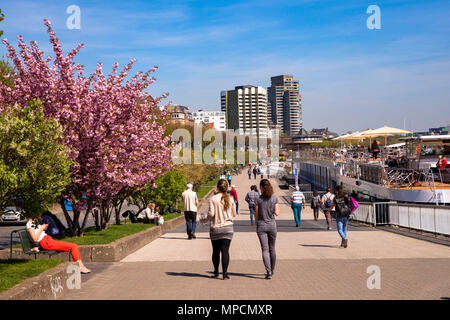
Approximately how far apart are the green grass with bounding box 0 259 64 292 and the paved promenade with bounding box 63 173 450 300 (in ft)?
2.35

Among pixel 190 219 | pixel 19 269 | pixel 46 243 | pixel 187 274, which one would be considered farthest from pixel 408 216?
pixel 19 269

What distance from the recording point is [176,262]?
1139cm

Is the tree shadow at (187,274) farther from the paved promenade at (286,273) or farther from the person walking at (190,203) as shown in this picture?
the person walking at (190,203)

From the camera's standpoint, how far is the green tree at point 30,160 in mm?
7824

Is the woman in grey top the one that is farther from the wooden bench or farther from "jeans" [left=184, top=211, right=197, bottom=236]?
"jeans" [left=184, top=211, right=197, bottom=236]

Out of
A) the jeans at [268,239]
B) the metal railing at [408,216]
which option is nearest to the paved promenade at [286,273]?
the jeans at [268,239]

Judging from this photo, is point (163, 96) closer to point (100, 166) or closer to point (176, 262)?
point (100, 166)

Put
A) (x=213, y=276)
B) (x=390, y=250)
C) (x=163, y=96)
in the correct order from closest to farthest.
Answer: (x=213, y=276) → (x=390, y=250) → (x=163, y=96)

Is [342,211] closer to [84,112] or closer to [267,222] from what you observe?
[267,222]

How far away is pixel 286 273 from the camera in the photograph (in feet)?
32.1

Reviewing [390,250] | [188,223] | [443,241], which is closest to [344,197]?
[390,250]

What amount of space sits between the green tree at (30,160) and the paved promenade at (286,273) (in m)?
1.64

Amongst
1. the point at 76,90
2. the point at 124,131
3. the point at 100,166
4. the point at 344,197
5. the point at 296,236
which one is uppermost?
the point at 76,90
